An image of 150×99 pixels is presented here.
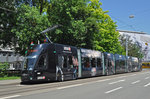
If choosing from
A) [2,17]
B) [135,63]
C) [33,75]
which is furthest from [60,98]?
[135,63]

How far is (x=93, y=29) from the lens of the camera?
26625mm

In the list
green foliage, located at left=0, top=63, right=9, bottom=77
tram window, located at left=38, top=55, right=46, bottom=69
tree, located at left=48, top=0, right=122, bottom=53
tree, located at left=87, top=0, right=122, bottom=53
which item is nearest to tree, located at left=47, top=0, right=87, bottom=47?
tree, located at left=48, top=0, right=122, bottom=53

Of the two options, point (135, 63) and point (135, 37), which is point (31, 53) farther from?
point (135, 37)

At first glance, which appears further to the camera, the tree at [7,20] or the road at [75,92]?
the tree at [7,20]

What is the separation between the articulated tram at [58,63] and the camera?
14.1 metres

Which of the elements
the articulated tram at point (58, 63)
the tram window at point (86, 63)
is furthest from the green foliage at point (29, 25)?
the tram window at point (86, 63)

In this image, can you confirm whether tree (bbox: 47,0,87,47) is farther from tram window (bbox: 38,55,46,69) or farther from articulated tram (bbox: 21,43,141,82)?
tram window (bbox: 38,55,46,69)

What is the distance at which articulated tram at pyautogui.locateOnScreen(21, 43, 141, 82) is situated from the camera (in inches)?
557

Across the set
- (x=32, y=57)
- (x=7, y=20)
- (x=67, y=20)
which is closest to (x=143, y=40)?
(x=67, y=20)

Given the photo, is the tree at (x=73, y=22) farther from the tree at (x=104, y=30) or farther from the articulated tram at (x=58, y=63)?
the tree at (x=104, y=30)

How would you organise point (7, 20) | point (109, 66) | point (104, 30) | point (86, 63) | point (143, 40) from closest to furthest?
point (86, 63) < point (7, 20) < point (109, 66) < point (104, 30) < point (143, 40)

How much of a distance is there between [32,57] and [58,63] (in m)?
2.23

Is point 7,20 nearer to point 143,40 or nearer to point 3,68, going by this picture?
point 3,68

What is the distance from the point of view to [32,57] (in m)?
14.5
